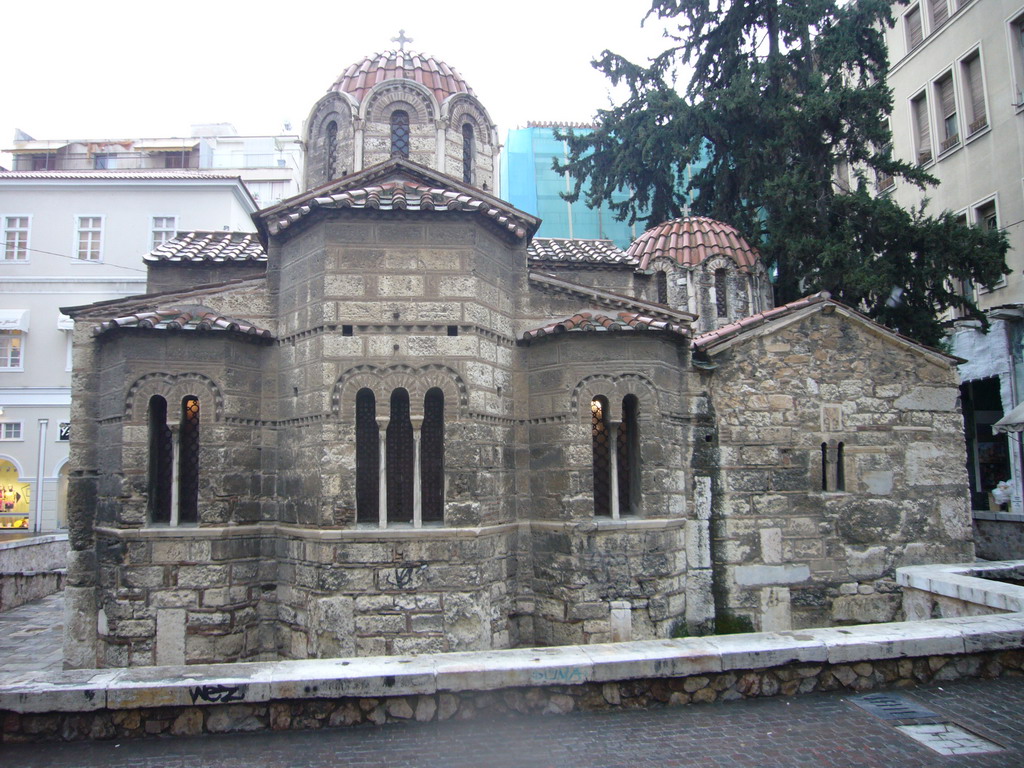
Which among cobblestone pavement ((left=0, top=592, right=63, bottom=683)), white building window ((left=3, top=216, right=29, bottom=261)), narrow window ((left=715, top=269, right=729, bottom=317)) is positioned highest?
white building window ((left=3, top=216, right=29, bottom=261))

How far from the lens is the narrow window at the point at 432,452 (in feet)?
29.1

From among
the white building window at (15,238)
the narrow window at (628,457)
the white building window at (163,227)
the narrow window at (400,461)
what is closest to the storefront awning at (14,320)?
the white building window at (15,238)

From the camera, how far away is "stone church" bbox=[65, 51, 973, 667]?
8.52 metres

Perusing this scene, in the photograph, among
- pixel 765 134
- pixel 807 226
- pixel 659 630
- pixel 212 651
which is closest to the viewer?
pixel 212 651

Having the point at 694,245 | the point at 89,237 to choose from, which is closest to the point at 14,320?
the point at 89,237

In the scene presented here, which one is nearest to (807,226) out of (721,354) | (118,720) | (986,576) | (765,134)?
(765,134)

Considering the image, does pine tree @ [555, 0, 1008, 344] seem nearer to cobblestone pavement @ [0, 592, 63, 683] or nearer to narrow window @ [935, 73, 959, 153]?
narrow window @ [935, 73, 959, 153]

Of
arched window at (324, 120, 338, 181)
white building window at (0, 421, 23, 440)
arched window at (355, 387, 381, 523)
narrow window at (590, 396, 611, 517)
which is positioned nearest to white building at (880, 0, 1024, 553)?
narrow window at (590, 396, 611, 517)

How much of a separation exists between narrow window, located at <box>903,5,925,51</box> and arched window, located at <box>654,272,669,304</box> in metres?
10.8

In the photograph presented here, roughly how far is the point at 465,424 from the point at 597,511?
211 centimetres

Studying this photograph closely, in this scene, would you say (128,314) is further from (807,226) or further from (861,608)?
(807,226)

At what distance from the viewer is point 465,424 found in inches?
339

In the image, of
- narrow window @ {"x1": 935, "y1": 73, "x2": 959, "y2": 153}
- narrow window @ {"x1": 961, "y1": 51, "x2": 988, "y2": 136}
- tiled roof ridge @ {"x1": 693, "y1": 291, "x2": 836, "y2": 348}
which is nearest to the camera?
tiled roof ridge @ {"x1": 693, "y1": 291, "x2": 836, "y2": 348}

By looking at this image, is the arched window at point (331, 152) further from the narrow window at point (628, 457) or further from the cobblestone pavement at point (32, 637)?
the cobblestone pavement at point (32, 637)
